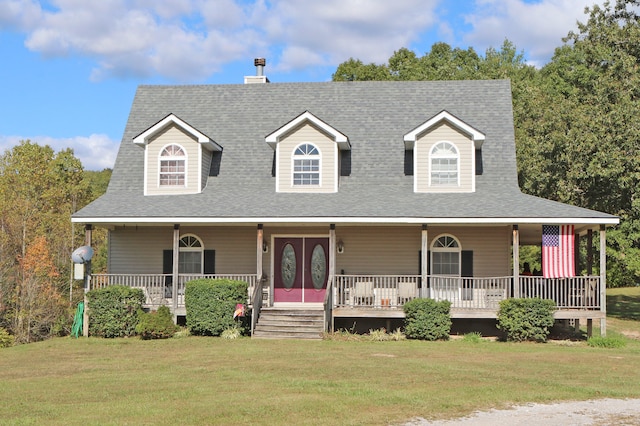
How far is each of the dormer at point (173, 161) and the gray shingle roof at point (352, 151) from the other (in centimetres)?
54

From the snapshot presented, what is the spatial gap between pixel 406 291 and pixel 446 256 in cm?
287

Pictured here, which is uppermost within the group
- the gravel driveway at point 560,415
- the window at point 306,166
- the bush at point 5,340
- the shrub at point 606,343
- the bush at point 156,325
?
the window at point 306,166

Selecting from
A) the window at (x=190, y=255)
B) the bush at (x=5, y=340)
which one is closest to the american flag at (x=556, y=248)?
the window at (x=190, y=255)

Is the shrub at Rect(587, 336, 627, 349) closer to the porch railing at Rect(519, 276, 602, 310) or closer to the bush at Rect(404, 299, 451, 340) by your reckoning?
the porch railing at Rect(519, 276, 602, 310)

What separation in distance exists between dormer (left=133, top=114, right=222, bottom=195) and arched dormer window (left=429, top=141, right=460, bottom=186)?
7.51 metres

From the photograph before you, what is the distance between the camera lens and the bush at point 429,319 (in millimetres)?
22484

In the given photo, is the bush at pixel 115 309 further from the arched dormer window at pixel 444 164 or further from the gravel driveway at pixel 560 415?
the gravel driveway at pixel 560 415

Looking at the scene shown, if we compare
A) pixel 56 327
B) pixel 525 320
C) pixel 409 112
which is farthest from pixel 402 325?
pixel 56 327

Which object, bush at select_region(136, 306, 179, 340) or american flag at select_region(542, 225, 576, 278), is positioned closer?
bush at select_region(136, 306, 179, 340)

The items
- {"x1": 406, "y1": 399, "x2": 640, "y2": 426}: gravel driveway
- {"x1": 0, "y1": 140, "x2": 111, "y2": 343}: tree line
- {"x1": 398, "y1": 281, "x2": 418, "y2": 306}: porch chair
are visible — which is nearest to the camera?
{"x1": 406, "y1": 399, "x2": 640, "y2": 426}: gravel driveway

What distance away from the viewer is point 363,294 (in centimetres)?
2370

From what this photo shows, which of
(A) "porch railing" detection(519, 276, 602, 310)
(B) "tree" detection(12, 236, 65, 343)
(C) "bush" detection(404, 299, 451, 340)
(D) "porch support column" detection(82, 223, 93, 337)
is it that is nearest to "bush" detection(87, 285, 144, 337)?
(D) "porch support column" detection(82, 223, 93, 337)

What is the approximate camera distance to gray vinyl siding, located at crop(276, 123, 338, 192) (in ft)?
85.5

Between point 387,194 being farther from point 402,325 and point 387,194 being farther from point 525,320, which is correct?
point 525,320
